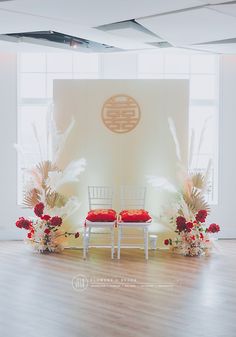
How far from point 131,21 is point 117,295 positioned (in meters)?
2.64

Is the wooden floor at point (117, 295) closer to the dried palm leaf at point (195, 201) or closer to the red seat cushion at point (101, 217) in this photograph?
the red seat cushion at point (101, 217)

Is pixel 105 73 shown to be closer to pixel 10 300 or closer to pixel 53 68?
pixel 53 68

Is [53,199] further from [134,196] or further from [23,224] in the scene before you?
[134,196]

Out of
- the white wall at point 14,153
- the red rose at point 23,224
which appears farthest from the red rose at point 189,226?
the red rose at point 23,224

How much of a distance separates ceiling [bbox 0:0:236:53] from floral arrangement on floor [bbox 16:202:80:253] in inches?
84.9

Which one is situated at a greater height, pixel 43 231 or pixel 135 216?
pixel 135 216

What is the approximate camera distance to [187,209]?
7.08 meters

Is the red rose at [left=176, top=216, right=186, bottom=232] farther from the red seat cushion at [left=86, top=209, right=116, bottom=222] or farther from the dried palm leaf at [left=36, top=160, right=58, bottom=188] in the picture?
the dried palm leaf at [left=36, top=160, right=58, bottom=188]

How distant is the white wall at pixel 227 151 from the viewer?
8172mm

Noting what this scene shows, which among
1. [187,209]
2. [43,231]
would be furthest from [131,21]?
[43,231]

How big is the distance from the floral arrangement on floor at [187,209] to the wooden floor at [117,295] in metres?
0.22

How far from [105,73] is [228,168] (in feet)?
7.40

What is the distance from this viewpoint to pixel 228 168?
823cm

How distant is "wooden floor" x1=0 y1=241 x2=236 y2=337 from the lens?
421 cm
